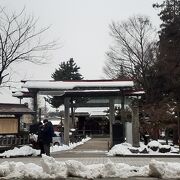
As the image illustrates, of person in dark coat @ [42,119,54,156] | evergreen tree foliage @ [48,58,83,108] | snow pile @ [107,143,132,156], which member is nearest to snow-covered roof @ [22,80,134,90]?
snow pile @ [107,143,132,156]

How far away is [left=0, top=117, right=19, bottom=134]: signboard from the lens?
78.8ft

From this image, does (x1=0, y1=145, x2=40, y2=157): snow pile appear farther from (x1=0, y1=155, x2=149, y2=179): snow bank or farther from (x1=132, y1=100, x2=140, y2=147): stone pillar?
(x1=0, y1=155, x2=149, y2=179): snow bank

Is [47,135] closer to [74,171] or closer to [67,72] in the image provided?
[74,171]

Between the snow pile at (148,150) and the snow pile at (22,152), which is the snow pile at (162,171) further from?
the snow pile at (22,152)

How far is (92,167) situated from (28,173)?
205cm

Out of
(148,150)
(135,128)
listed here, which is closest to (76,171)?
(148,150)

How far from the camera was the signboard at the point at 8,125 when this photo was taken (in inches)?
945

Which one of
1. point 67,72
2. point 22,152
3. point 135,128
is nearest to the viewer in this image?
point 22,152

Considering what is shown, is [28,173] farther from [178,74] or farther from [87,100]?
[178,74]

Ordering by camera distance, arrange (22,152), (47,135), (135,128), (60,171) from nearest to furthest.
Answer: (60,171) < (47,135) < (22,152) < (135,128)

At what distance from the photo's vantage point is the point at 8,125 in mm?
24422

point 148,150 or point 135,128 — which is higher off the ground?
point 135,128

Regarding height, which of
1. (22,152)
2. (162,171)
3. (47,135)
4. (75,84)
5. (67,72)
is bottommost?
(162,171)

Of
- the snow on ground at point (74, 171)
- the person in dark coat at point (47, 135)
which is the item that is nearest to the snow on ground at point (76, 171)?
the snow on ground at point (74, 171)
